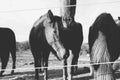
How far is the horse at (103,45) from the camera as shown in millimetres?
2047

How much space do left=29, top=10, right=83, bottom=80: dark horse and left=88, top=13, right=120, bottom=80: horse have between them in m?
0.35

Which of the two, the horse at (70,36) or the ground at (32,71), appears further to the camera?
the ground at (32,71)

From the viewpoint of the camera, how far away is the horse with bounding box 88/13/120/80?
205 cm

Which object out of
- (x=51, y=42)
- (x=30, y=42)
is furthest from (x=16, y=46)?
(x=51, y=42)

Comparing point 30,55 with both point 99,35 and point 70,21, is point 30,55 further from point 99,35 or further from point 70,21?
point 99,35

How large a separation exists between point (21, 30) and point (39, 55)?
0.29m

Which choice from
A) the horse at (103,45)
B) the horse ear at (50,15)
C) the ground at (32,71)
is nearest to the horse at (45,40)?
the horse ear at (50,15)

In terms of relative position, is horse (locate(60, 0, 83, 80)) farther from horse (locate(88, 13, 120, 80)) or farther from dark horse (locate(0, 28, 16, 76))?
dark horse (locate(0, 28, 16, 76))

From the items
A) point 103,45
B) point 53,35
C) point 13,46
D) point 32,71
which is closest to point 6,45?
→ point 13,46

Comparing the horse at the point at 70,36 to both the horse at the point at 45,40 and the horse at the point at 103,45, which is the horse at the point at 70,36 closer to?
the horse at the point at 45,40

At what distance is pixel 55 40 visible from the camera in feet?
8.50

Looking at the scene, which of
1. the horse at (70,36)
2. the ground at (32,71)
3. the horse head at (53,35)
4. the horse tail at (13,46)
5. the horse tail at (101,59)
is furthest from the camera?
the horse tail at (13,46)

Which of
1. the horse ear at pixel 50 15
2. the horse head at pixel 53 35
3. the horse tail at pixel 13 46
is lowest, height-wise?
the horse tail at pixel 13 46

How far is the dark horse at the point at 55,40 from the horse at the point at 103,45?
0.35m
